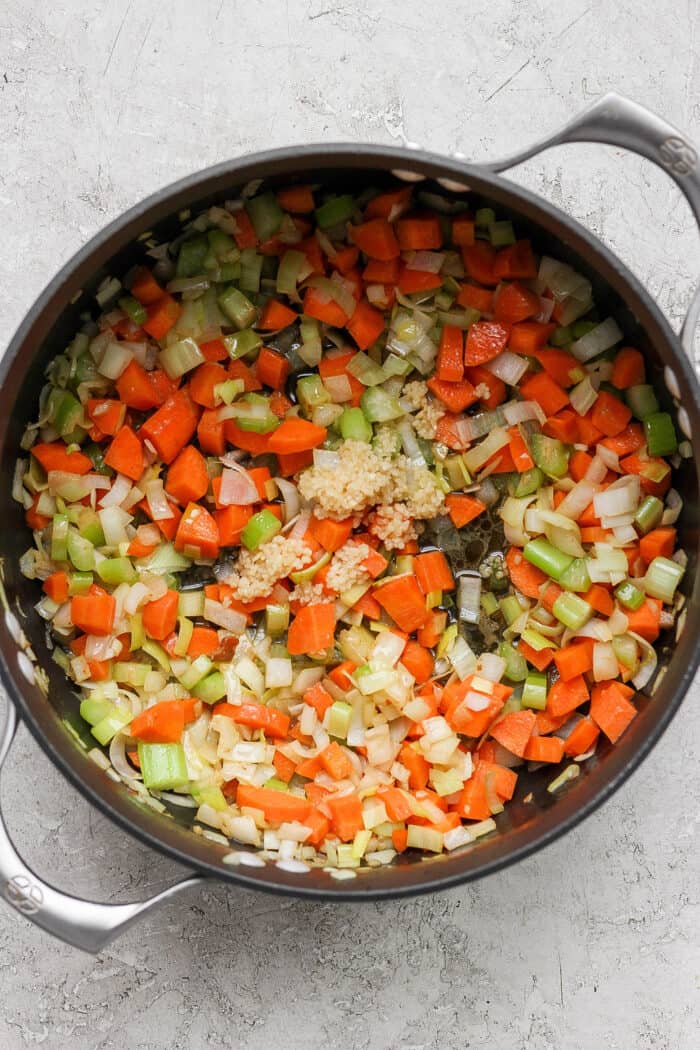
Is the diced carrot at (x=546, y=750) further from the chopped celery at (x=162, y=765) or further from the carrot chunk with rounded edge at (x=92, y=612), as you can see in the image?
the carrot chunk with rounded edge at (x=92, y=612)

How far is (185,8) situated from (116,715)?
1.52m

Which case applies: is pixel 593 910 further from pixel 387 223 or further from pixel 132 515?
pixel 387 223

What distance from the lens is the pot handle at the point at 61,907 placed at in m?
1.78

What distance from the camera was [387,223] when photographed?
2.08 metres

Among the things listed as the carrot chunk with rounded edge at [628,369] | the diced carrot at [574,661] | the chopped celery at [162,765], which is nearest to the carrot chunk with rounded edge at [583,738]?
the diced carrot at [574,661]

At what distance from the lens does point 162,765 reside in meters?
2.11

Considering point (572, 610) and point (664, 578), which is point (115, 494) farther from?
point (664, 578)

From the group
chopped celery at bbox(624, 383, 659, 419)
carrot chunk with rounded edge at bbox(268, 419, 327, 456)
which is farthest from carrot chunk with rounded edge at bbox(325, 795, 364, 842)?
chopped celery at bbox(624, 383, 659, 419)

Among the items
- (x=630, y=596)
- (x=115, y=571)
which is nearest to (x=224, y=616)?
(x=115, y=571)

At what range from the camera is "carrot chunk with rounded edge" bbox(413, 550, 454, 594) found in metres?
2.24

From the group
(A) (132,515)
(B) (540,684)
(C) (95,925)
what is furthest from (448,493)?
(C) (95,925)

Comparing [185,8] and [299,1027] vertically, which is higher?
[185,8]

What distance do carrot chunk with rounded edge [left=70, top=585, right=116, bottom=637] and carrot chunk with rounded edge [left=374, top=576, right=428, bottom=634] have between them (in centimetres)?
59

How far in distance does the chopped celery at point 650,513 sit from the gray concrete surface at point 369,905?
A: 0.38 meters
